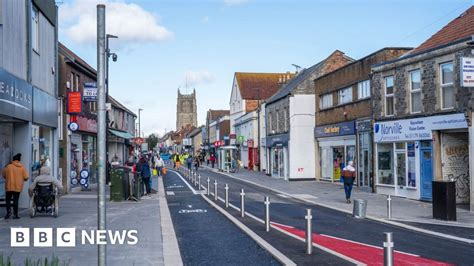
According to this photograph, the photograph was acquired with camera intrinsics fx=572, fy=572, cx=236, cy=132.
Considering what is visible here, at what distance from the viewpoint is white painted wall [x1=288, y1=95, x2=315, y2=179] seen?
131 ft

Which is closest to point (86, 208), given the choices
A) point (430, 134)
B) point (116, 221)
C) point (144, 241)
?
point (116, 221)

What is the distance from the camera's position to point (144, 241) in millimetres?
11375

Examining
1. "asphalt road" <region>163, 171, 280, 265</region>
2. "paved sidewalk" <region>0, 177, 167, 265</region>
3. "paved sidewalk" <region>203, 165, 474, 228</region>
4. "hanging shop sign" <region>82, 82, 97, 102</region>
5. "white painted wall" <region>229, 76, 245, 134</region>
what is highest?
"white painted wall" <region>229, 76, 245, 134</region>

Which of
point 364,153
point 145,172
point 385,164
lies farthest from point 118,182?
point 364,153

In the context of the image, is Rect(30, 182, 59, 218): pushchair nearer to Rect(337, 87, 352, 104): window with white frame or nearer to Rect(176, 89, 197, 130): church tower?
Rect(337, 87, 352, 104): window with white frame

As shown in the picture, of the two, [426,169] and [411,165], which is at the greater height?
[411,165]

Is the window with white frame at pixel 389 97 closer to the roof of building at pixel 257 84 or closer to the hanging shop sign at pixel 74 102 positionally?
the hanging shop sign at pixel 74 102

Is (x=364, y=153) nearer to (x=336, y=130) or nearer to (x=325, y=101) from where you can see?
(x=336, y=130)

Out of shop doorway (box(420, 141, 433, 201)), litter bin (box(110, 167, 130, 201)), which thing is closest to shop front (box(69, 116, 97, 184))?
litter bin (box(110, 167, 130, 201))

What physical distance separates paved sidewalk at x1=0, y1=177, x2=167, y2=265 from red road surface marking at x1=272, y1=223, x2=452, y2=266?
3.42m

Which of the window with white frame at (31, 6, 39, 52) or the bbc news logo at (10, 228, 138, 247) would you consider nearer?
the bbc news logo at (10, 228, 138, 247)

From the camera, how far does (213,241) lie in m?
12.0

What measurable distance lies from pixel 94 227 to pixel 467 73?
1211 centimetres

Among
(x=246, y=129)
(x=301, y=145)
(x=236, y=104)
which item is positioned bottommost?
(x=301, y=145)
